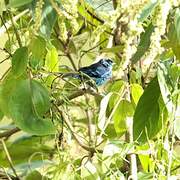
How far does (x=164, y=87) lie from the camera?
709 millimetres

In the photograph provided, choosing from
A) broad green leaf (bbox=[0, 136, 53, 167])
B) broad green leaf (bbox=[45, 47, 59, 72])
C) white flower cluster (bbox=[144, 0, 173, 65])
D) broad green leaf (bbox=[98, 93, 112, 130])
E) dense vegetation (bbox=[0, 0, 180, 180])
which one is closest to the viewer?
white flower cluster (bbox=[144, 0, 173, 65])

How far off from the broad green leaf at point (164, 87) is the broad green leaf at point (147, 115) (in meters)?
0.03

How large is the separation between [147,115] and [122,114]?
3.8 inches

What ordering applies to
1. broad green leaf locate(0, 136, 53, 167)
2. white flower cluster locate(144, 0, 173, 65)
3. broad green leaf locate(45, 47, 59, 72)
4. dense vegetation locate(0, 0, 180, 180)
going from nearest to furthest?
white flower cluster locate(144, 0, 173, 65) → dense vegetation locate(0, 0, 180, 180) → broad green leaf locate(45, 47, 59, 72) → broad green leaf locate(0, 136, 53, 167)

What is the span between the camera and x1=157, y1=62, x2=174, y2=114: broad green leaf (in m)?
0.71

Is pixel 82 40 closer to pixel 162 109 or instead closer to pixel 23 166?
pixel 23 166

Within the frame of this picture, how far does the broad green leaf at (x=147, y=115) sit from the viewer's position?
2.48 feet

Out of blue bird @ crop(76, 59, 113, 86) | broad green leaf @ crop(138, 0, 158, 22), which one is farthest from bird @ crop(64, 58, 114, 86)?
broad green leaf @ crop(138, 0, 158, 22)

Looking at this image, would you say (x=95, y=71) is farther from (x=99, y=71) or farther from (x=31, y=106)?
(x=31, y=106)

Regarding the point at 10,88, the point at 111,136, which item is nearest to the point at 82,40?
the point at 111,136

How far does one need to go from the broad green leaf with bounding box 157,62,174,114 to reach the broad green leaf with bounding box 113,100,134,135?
0.36ft

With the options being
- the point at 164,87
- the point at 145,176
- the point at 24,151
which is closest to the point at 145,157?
the point at 145,176

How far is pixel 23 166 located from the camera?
103cm

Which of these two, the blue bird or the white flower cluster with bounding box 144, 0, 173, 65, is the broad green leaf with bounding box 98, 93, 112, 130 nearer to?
the blue bird
